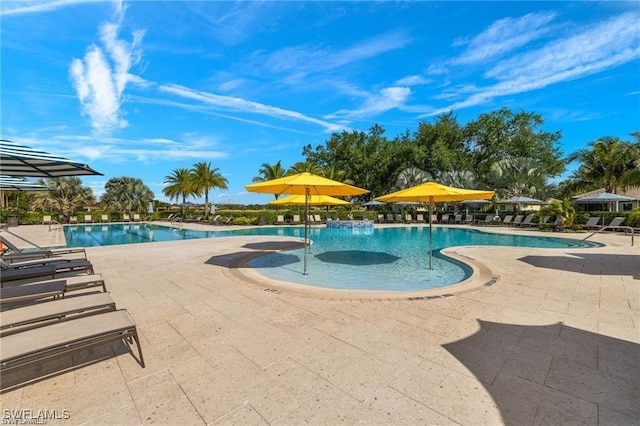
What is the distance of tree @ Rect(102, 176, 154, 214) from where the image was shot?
3588 centimetres

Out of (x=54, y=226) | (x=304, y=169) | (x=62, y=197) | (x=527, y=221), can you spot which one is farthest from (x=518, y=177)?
(x=62, y=197)

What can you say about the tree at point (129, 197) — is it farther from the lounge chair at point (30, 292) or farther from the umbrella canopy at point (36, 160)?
the lounge chair at point (30, 292)

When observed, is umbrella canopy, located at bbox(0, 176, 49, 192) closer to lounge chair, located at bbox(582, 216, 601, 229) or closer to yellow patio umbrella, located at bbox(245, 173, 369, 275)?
yellow patio umbrella, located at bbox(245, 173, 369, 275)

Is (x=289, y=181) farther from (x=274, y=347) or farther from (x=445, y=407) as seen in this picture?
(x=445, y=407)

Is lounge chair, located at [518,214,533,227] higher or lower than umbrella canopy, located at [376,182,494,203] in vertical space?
lower

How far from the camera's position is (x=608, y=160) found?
23.8 m

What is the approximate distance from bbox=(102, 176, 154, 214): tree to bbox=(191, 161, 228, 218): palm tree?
8342mm

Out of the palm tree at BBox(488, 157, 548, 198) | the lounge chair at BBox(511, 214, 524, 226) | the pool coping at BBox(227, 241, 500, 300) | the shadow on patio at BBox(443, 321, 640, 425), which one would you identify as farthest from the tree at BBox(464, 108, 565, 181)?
the shadow on patio at BBox(443, 321, 640, 425)

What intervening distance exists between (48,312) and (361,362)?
10.8 ft

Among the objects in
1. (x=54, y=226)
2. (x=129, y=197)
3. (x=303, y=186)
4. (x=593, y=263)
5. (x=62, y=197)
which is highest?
(x=129, y=197)

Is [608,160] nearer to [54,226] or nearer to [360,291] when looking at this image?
[360,291]

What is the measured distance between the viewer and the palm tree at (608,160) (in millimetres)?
23203

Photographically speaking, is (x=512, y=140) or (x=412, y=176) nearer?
(x=512, y=140)

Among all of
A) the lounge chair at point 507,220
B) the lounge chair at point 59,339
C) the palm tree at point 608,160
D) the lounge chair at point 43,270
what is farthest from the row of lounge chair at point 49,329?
the palm tree at point 608,160
